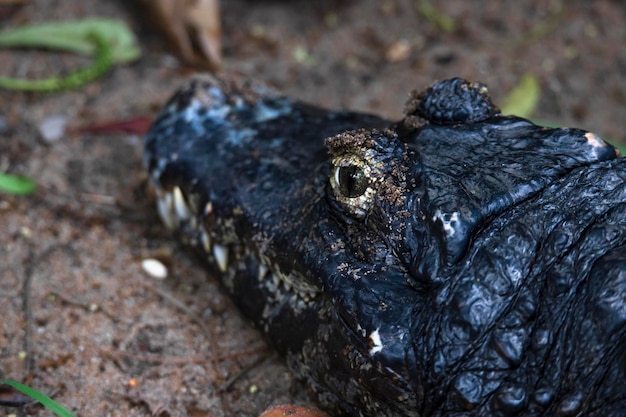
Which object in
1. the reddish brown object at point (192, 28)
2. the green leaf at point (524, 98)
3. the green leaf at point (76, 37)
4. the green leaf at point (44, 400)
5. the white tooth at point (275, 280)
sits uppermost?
the green leaf at point (524, 98)

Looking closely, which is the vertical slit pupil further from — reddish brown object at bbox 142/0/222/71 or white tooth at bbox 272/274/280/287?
reddish brown object at bbox 142/0/222/71

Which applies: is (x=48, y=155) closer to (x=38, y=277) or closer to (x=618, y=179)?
(x=38, y=277)

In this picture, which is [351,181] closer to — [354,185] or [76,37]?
[354,185]

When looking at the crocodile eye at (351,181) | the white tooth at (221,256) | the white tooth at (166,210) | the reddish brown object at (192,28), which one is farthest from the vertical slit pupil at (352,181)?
the reddish brown object at (192,28)

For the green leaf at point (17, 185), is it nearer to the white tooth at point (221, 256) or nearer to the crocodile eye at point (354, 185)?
the white tooth at point (221, 256)

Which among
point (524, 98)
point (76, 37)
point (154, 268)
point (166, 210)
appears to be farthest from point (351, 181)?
point (76, 37)

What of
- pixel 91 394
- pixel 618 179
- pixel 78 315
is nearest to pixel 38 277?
pixel 78 315
